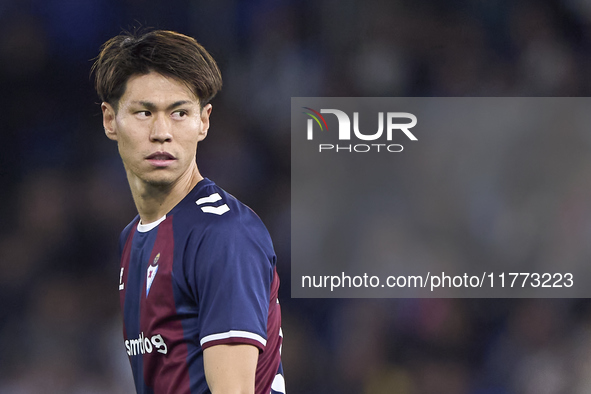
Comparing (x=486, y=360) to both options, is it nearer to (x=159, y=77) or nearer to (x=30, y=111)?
(x=159, y=77)

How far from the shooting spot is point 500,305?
10.5ft

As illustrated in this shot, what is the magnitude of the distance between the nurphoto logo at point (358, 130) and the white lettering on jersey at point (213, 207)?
173 centimetres

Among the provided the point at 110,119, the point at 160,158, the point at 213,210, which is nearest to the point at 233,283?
the point at 213,210

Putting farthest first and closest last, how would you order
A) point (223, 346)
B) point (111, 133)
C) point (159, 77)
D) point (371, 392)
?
point (371, 392) < point (111, 133) < point (159, 77) < point (223, 346)

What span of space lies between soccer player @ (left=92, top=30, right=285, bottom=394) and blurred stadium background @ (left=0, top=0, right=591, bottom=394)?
1.47 m

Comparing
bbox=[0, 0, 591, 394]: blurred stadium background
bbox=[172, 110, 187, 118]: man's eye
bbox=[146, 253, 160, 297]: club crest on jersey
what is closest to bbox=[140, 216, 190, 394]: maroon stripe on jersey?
bbox=[146, 253, 160, 297]: club crest on jersey

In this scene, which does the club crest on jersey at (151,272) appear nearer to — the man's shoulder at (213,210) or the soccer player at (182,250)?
the soccer player at (182,250)

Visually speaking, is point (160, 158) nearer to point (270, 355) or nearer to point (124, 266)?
point (124, 266)

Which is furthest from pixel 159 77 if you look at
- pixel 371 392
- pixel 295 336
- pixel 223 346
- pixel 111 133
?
pixel 371 392

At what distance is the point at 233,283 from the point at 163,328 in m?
0.28

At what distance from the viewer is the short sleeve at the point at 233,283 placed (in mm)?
1245

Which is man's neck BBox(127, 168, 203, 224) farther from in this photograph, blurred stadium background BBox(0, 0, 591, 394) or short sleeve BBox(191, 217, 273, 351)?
blurred stadium background BBox(0, 0, 591, 394)

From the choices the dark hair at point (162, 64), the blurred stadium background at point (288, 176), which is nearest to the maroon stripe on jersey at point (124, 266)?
the dark hair at point (162, 64)

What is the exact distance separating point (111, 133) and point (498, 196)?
6.86 ft
